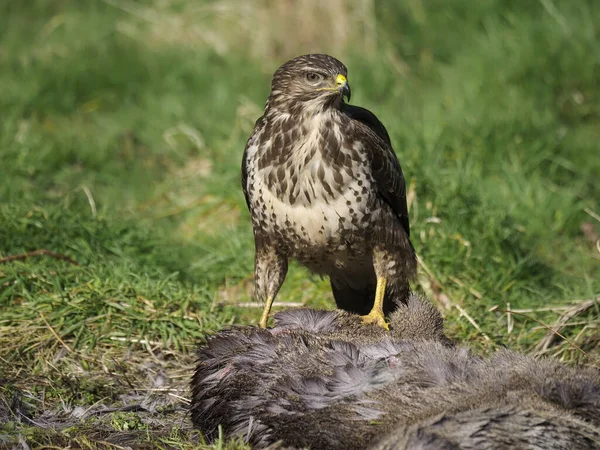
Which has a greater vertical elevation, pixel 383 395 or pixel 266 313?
pixel 383 395

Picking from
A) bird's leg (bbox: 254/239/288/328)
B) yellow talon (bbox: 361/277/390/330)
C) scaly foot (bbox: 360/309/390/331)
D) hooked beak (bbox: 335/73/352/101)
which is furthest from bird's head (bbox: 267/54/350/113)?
scaly foot (bbox: 360/309/390/331)

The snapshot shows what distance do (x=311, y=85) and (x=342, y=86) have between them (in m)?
0.18

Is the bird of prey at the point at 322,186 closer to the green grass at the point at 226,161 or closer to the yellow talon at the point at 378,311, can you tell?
the yellow talon at the point at 378,311

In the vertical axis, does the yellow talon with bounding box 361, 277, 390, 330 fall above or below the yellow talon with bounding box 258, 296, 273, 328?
above

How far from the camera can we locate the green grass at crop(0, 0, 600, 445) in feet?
16.9

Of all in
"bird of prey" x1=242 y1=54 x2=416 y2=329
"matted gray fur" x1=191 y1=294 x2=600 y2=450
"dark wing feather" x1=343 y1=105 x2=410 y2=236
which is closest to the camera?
"matted gray fur" x1=191 y1=294 x2=600 y2=450

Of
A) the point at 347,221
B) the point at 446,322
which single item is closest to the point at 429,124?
the point at 446,322

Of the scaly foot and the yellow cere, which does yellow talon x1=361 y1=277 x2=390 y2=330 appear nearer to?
the scaly foot

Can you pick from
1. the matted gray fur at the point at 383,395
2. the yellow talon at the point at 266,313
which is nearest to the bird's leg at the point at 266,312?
the yellow talon at the point at 266,313

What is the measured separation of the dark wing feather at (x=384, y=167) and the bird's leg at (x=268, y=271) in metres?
0.63

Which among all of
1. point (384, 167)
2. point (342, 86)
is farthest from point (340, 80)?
point (384, 167)

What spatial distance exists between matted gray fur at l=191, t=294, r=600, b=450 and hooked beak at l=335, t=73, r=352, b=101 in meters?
1.24

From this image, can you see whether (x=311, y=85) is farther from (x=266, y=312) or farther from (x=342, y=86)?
(x=266, y=312)

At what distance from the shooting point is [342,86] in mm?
4590
